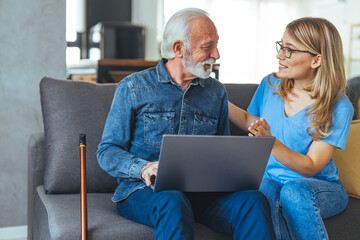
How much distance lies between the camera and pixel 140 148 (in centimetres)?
168

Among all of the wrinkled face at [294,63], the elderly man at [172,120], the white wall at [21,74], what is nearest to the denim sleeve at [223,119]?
the elderly man at [172,120]

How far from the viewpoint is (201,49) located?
1682mm

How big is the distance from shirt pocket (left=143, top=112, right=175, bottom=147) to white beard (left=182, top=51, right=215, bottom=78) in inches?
7.1

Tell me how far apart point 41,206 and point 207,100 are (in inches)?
30.1

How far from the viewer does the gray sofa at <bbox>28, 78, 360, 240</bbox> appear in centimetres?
174

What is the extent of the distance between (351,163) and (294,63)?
551mm

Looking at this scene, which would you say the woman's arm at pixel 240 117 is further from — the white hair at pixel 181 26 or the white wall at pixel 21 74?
the white wall at pixel 21 74

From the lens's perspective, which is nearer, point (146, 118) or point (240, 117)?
point (146, 118)

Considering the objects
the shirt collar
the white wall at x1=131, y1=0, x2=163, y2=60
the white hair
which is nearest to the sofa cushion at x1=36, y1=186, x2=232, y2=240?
the shirt collar

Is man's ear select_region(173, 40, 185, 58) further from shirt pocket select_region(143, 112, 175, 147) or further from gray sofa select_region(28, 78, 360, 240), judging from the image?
gray sofa select_region(28, 78, 360, 240)

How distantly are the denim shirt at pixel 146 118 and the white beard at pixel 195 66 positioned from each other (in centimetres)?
7

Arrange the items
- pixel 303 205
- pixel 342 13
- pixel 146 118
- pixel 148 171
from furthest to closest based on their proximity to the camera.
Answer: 1. pixel 342 13
2. pixel 146 118
3. pixel 303 205
4. pixel 148 171

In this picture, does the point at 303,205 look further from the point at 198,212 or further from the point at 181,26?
the point at 181,26

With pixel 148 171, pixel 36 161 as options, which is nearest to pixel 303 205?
pixel 148 171
